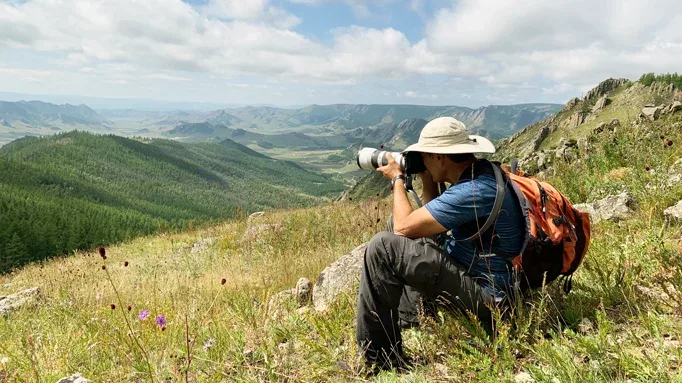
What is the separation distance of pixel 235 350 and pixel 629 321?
279 centimetres

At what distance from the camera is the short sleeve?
101 inches

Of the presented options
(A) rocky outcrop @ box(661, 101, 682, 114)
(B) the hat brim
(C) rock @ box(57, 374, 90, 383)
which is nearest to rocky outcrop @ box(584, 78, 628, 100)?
(A) rocky outcrop @ box(661, 101, 682, 114)

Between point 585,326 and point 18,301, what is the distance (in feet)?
21.1

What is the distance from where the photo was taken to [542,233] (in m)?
2.56

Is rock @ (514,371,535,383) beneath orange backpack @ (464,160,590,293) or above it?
beneath

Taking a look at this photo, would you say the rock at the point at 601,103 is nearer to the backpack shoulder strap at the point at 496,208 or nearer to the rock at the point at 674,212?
the rock at the point at 674,212

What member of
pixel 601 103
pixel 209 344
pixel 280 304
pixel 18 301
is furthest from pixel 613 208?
pixel 601 103

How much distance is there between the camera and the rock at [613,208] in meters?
4.61

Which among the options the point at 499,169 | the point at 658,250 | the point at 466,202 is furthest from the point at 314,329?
the point at 658,250

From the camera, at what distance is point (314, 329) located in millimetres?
3445

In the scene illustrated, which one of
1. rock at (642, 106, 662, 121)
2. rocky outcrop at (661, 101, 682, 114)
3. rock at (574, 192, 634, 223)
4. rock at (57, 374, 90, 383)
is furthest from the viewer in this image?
rocky outcrop at (661, 101, 682, 114)

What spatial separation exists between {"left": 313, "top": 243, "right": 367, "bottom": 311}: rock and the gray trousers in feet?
3.16

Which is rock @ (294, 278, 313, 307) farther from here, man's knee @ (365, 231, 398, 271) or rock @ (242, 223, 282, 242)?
rock @ (242, 223, 282, 242)

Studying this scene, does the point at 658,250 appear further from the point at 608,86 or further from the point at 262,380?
the point at 608,86
